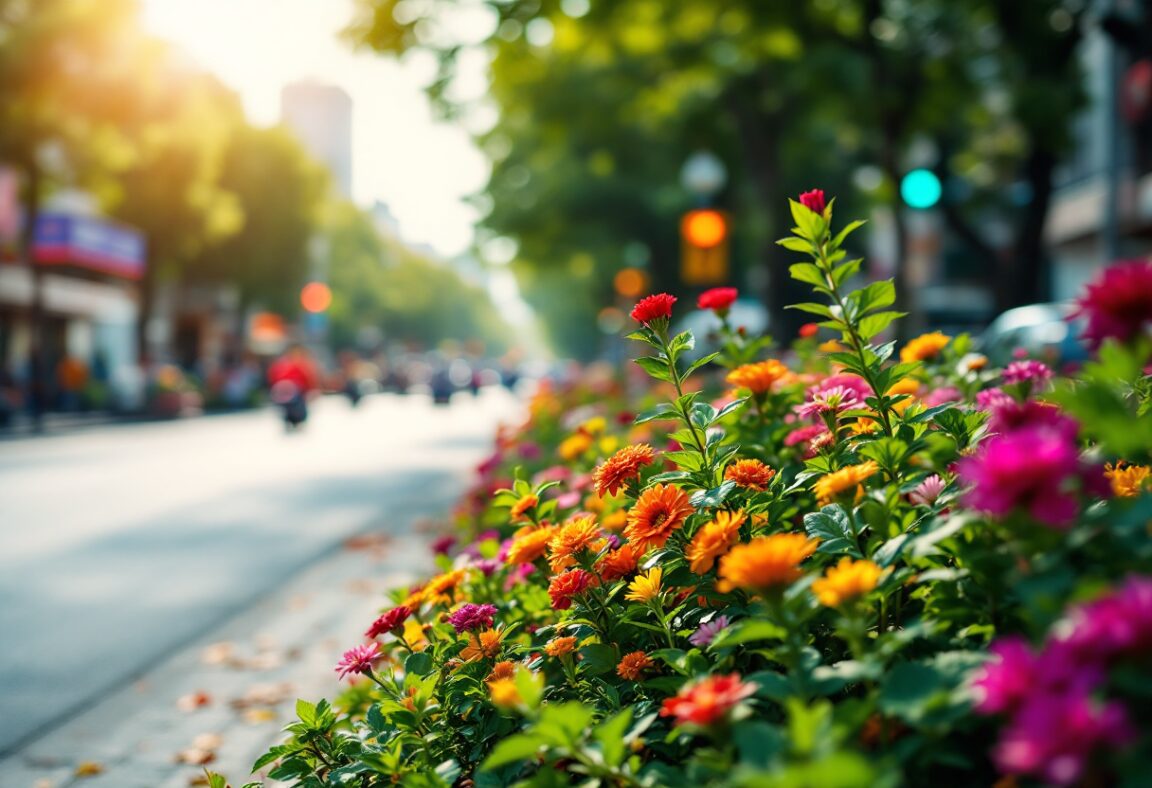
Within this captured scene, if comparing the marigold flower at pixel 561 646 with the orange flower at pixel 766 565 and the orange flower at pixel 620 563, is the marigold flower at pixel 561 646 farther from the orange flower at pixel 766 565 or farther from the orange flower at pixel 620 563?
the orange flower at pixel 766 565

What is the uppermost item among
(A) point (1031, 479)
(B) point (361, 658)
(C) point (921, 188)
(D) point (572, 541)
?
(C) point (921, 188)

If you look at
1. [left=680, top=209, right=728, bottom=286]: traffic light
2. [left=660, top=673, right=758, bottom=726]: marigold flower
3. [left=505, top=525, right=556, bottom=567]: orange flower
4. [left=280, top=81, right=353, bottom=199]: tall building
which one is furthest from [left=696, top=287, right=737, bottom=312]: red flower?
[left=280, top=81, right=353, bottom=199]: tall building

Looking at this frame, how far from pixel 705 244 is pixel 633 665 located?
Result: 8837 mm

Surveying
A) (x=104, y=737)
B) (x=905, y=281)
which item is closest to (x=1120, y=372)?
(x=104, y=737)

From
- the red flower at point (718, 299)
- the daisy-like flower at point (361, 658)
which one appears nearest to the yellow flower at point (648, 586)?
the daisy-like flower at point (361, 658)

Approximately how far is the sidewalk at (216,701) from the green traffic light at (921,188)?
4.53 m

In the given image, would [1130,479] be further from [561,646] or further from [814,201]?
[561,646]

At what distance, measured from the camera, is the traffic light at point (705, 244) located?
34.4 feet

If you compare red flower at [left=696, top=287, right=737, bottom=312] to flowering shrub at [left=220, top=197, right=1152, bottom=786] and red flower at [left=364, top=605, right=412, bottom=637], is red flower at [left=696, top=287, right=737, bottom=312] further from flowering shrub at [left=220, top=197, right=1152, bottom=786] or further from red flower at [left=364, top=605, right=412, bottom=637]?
red flower at [left=364, top=605, right=412, bottom=637]

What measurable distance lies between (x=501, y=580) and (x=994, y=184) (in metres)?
24.8

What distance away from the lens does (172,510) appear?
10.9m

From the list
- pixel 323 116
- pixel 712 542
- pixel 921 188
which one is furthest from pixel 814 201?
pixel 323 116

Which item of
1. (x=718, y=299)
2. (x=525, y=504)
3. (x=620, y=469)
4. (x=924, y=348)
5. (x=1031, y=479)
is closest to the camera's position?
(x=1031, y=479)

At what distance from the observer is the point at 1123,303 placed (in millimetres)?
1173
